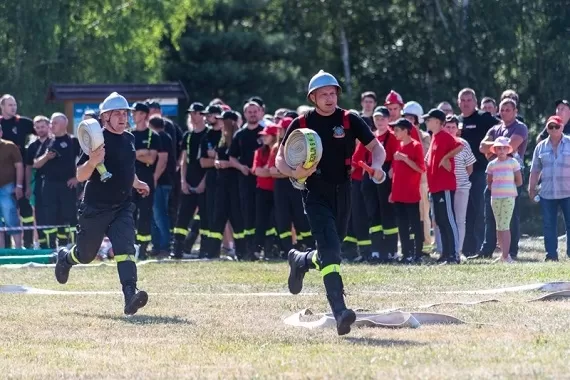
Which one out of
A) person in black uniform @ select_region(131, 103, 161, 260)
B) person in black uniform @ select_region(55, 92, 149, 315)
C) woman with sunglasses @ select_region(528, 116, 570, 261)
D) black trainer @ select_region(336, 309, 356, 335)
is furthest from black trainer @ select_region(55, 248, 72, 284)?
woman with sunglasses @ select_region(528, 116, 570, 261)

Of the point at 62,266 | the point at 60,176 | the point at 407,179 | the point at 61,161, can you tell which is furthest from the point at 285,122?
the point at 62,266

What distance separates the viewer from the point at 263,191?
66.9ft

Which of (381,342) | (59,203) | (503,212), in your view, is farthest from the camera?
(59,203)

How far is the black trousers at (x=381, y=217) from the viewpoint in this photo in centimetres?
1898

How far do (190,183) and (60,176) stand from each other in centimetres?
212

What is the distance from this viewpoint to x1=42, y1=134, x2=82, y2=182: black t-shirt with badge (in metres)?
21.7

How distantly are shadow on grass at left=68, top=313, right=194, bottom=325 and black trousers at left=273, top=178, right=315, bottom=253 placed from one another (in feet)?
22.7

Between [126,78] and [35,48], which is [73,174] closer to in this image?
[35,48]

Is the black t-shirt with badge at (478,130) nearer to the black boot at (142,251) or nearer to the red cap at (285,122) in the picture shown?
the red cap at (285,122)

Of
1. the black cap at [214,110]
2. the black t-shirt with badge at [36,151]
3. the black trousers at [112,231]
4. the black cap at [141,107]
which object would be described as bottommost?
the black trousers at [112,231]

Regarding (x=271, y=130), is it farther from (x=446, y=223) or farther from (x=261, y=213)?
(x=446, y=223)

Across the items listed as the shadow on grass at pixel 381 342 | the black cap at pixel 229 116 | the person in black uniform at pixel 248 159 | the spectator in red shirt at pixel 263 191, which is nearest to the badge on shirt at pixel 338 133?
the shadow on grass at pixel 381 342

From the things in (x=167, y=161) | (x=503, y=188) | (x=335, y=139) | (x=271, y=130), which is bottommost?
Answer: (x=503, y=188)

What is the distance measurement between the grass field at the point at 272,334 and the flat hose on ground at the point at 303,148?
4.41 feet
